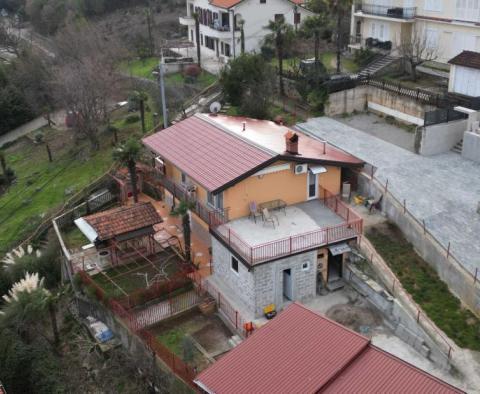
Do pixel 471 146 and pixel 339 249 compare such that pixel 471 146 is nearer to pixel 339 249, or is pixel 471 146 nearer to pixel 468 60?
pixel 468 60

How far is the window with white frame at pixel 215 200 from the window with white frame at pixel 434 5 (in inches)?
896

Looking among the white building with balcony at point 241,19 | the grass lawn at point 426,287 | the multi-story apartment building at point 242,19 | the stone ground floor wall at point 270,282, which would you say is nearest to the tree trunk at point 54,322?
the stone ground floor wall at point 270,282

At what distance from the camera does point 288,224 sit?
23781 millimetres

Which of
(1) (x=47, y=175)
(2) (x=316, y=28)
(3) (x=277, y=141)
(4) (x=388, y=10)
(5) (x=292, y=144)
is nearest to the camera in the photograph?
(5) (x=292, y=144)

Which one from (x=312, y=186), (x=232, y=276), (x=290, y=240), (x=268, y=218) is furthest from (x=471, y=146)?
(x=232, y=276)

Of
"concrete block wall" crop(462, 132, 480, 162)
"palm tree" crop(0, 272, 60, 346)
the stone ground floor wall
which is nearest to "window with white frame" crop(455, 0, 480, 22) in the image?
"concrete block wall" crop(462, 132, 480, 162)

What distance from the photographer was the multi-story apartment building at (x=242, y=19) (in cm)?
5006

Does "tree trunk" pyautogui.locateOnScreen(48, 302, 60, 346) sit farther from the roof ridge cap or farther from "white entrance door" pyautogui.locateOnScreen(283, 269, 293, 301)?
the roof ridge cap

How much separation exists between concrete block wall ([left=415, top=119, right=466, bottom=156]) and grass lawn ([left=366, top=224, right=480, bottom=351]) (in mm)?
6382

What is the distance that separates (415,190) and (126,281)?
13433 mm

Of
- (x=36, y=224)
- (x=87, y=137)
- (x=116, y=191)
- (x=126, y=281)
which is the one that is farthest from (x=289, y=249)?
(x=87, y=137)

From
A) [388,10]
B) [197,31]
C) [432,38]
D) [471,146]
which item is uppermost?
[388,10]

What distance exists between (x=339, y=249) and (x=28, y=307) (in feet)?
39.9

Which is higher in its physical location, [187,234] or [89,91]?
[89,91]
